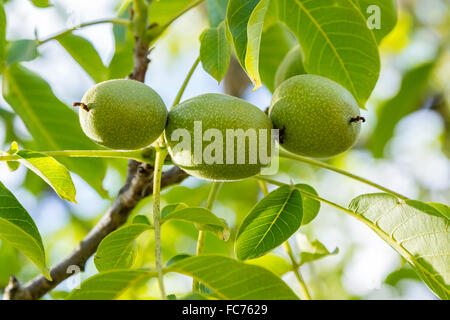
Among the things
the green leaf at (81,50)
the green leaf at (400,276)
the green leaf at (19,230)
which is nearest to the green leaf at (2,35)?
the green leaf at (81,50)

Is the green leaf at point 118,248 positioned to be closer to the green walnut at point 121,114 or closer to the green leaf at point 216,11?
the green walnut at point 121,114

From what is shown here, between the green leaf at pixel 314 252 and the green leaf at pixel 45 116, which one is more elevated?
the green leaf at pixel 45 116

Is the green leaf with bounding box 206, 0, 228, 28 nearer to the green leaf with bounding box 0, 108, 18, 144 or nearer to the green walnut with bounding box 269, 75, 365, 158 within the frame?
the green walnut with bounding box 269, 75, 365, 158

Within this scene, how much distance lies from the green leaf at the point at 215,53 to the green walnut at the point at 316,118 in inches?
7.3

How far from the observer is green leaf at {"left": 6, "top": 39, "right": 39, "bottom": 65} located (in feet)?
5.02

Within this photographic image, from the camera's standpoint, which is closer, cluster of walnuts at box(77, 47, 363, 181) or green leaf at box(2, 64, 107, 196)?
cluster of walnuts at box(77, 47, 363, 181)

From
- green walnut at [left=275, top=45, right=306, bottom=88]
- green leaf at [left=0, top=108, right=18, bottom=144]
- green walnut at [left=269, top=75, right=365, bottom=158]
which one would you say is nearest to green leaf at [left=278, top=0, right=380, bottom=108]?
green walnut at [left=275, top=45, right=306, bottom=88]

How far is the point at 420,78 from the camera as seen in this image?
268cm

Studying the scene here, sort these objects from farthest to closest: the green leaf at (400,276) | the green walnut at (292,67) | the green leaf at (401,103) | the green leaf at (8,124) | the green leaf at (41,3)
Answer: the green leaf at (401,103), the green leaf at (8,124), the green leaf at (400,276), the green walnut at (292,67), the green leaf at (41,3)

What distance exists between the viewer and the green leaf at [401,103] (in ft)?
8.68

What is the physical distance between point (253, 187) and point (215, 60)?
1484 mm

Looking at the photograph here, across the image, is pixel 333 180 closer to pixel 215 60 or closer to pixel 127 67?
pixel 127 67

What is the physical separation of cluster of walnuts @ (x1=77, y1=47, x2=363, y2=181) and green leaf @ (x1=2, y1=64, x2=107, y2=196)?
60cm

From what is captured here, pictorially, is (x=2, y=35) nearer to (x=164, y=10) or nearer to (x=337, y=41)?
(x=164, y=10)
